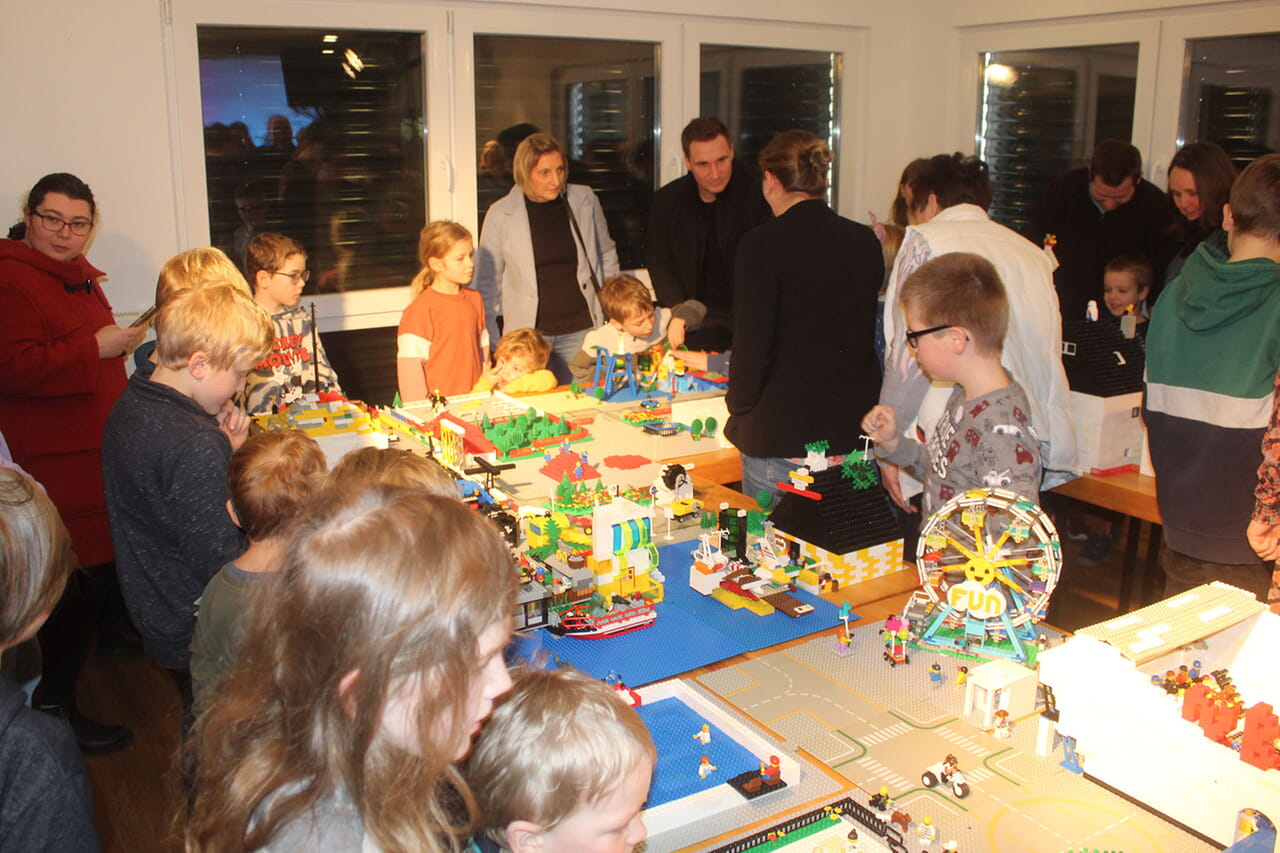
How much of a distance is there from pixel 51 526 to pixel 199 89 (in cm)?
354

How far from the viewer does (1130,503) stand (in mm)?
3098

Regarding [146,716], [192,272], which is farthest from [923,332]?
[146,716]

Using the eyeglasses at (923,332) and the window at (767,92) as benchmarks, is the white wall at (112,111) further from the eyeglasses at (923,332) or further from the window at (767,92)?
the eyeglasses at (923,332)

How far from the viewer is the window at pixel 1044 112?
5.64m

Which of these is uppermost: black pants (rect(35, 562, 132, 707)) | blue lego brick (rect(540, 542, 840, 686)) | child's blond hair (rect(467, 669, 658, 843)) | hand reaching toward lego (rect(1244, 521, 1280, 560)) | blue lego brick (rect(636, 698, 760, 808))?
child's blond hair (rect(467, 669, 658, 843))

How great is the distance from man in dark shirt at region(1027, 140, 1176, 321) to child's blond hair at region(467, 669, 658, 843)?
3.73 m

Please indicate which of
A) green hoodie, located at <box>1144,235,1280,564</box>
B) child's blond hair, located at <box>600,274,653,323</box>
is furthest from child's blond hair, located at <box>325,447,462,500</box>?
child's blond hair, located at <box>600,274,653,323</box>

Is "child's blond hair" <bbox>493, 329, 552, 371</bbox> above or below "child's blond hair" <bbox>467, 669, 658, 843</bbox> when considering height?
above

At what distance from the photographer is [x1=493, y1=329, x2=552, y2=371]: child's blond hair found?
4152 mm

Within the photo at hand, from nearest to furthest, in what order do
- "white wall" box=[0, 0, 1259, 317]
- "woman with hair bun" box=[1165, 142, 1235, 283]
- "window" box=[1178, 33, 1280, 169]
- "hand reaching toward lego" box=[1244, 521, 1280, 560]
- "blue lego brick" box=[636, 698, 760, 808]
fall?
"blue lego brick" box=[636, 698, 760, 808] < "hand reaching toward lego" box=[1244, 521, 1280, 560] < "woman with hair bun" box=[1165, 142, 1235, 283] < "white wall" box=[0, 0, 1259, 317] < "window" box=[1178, 33, 1280, 169]

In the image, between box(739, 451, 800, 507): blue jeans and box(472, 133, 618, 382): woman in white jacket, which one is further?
box(472, 133, 618, 382): woman in white jacket

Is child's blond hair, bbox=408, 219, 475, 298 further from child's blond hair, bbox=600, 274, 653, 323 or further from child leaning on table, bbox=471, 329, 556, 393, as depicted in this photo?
child's blond hair, bbox=600, 274, 653, 323

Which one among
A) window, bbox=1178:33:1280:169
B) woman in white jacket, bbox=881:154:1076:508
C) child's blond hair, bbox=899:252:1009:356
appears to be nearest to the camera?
child's blond hair, bbox=899:252:1009:356

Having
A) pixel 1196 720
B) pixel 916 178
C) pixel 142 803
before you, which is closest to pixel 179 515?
pixel 142 803
